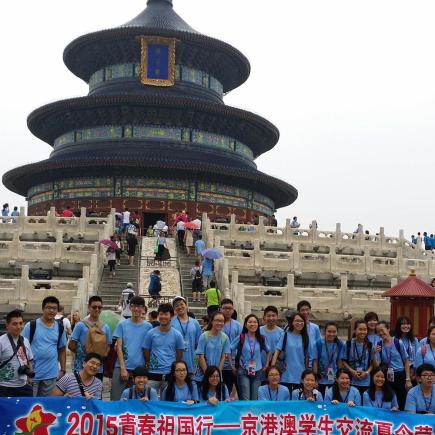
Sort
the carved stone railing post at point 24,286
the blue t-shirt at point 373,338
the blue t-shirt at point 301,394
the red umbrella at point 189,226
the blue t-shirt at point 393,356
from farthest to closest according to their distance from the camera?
the red umbrella at point 189,226
the carved stone railing post at point 24,286
the blue t-shirt at point 373,338
the blue t-shirt at point 393,356
the blue t-shirt at point 301,394

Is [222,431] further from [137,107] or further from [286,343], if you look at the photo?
[137,107]

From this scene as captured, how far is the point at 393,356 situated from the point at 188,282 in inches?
486

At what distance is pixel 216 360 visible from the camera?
9555 millimetres

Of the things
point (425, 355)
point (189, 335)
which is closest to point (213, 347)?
point (189, 335)

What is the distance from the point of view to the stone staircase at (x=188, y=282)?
1841 cm

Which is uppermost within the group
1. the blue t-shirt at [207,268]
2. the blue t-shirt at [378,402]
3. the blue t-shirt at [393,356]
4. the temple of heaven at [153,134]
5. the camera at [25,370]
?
the temple of heaven at [153,134]

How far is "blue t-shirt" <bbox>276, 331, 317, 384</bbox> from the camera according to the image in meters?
9.71

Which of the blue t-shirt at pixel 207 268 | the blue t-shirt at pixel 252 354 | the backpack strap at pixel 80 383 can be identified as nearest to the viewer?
the backpack strap at pixel 80 383

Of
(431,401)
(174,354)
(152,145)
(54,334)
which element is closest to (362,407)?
(431,401)

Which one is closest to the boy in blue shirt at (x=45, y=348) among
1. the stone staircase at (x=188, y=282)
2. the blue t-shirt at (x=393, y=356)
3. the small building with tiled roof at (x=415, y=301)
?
the blue t-shirt at (x=393, y=356)

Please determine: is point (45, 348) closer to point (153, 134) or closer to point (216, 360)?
point (216, 360)

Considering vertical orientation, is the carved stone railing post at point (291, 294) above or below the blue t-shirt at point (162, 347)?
above

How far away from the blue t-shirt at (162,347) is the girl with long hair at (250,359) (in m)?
0.92

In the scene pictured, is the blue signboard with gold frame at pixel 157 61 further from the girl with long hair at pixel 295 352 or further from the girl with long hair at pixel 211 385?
the girl with long hair at pixel 211 385
